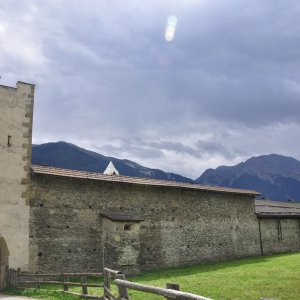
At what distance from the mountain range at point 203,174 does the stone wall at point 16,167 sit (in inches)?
4655

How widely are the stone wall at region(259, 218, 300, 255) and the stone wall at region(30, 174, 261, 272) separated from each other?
101 centimetres

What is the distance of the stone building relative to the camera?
695 inches

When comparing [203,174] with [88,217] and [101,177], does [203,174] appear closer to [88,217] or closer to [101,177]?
[101,177]

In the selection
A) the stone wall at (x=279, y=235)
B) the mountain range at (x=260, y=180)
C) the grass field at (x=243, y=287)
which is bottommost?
the grass field at (x=243, y=287)

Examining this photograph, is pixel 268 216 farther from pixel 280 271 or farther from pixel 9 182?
pixel 9 182

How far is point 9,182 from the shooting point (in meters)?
17.6

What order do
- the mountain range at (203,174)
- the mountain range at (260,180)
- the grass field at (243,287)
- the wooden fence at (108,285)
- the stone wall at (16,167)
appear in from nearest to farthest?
1. the wooden fence at (108,285)
2. the grass field at (243,287)
3. the stone wall at (16,167)
4. the mountain range at (203,174)
5. the mountain range at (260,180)


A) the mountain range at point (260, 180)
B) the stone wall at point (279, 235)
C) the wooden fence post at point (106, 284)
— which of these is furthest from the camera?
the mountain range at point (260, 180)

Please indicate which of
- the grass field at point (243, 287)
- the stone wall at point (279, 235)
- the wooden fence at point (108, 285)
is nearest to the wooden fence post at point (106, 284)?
the wooden fence at point (108, 285)

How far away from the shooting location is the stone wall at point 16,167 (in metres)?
17.2

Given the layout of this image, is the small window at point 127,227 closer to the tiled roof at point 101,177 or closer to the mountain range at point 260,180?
the tiled roof at point 101,177

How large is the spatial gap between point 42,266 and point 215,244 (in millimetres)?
11610

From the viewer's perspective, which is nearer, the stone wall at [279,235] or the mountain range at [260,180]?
the stone wall at [279,235]

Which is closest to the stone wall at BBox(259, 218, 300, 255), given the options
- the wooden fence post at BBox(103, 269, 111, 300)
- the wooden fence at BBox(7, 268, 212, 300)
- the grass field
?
the grass field
